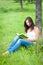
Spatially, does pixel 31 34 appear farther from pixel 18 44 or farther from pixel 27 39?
pixel 18 44

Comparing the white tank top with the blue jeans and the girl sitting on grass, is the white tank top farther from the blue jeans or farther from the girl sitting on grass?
the blue jeans

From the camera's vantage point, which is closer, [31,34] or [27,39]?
[27,39]

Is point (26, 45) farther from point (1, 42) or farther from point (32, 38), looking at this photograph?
point (1, 42)

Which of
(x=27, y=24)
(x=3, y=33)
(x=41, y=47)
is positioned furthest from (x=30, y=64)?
(x=3, y=33)

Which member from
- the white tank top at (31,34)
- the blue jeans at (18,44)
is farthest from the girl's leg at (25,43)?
the white tank top at (31,34)

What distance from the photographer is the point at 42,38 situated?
7.23 m

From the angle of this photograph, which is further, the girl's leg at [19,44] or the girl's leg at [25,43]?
the girl's leg at [25,43]

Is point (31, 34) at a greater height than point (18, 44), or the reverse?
point (31, 34)

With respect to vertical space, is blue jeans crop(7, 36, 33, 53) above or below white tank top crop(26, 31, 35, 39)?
below

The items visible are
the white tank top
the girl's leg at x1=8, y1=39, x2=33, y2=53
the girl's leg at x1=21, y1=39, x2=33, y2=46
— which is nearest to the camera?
the girl's leg at x1=8, y1=39, x2=33, y2=53

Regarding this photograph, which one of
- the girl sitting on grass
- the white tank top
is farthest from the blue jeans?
the white tank top

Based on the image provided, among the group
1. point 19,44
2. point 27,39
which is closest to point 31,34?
point 27,39

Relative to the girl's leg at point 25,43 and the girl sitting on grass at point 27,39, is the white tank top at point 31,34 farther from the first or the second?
the girl's leg at point 25,43

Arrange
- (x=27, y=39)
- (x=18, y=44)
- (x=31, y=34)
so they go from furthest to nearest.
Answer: (x=31, y=34), (x=27, y=39), (x=18, y=44)
